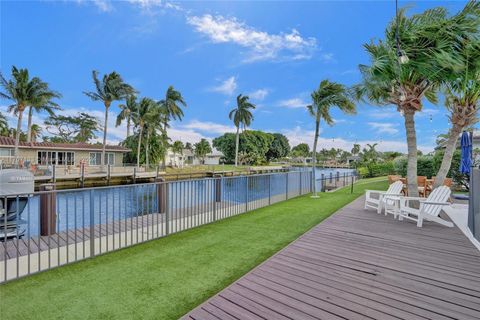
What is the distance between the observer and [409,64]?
6223 mm

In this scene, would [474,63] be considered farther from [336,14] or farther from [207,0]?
[207,0]

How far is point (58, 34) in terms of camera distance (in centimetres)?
1497

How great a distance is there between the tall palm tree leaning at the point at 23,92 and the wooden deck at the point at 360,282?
2631 centimetres

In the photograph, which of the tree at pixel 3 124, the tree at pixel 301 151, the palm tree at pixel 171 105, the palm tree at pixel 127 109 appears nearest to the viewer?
the palm tree at pixel 127 109

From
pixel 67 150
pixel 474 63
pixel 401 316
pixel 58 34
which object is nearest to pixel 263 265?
pixel 401 316

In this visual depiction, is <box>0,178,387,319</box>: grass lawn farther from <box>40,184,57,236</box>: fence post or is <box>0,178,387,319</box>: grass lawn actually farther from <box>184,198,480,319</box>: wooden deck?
<box>40,184,57,236</box>: fence post

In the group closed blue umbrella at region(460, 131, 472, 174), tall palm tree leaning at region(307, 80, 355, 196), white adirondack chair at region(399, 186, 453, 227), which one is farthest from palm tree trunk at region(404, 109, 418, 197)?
tall palm tree leaning at region(307, 80, 355, 196)

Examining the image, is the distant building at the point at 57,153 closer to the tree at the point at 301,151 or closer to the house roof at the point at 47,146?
the house roof at the point at 47,146

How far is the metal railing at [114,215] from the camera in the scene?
3.36 meters

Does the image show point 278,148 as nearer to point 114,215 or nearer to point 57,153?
point 57,153

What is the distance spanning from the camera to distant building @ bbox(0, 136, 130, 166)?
77.7ft

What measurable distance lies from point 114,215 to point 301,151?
9035cm

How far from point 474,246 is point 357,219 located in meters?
2.10

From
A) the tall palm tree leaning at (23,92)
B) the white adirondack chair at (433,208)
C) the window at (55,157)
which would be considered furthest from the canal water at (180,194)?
the window at (55,157)
